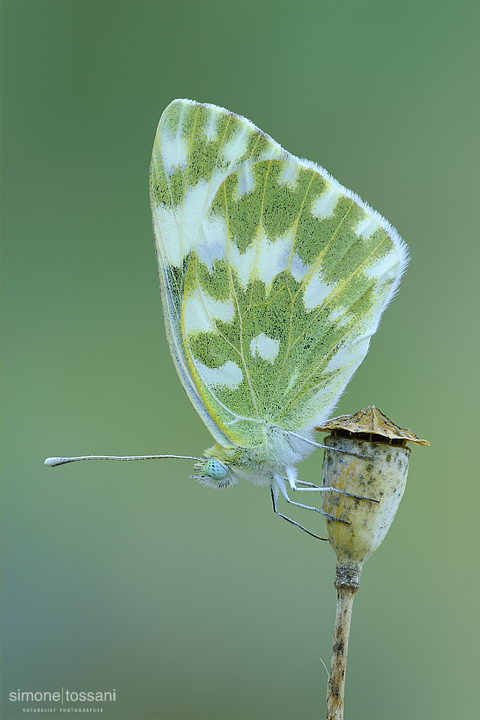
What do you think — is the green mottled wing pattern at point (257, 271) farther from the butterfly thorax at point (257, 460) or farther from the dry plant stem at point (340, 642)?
the dry plant stem at point (340, 642)

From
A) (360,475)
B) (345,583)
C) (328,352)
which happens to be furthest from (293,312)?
(345,583)

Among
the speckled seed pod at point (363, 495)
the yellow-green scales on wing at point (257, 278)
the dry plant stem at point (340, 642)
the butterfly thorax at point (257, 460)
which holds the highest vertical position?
the yellow-green scales on wing at point (257, 278)

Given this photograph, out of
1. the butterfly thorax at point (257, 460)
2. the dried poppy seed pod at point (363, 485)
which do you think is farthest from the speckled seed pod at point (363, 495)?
the butterfly thorax at point (257, 460)

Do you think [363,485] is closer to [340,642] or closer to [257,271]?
[340,642]

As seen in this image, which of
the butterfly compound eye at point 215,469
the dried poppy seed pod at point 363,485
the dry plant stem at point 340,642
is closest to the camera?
Answer: the dry plant stem at point 340,642

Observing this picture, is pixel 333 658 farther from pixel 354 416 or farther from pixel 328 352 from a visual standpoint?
pixel 328 352

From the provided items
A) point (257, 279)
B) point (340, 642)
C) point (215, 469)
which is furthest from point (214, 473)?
point (340, 642)
